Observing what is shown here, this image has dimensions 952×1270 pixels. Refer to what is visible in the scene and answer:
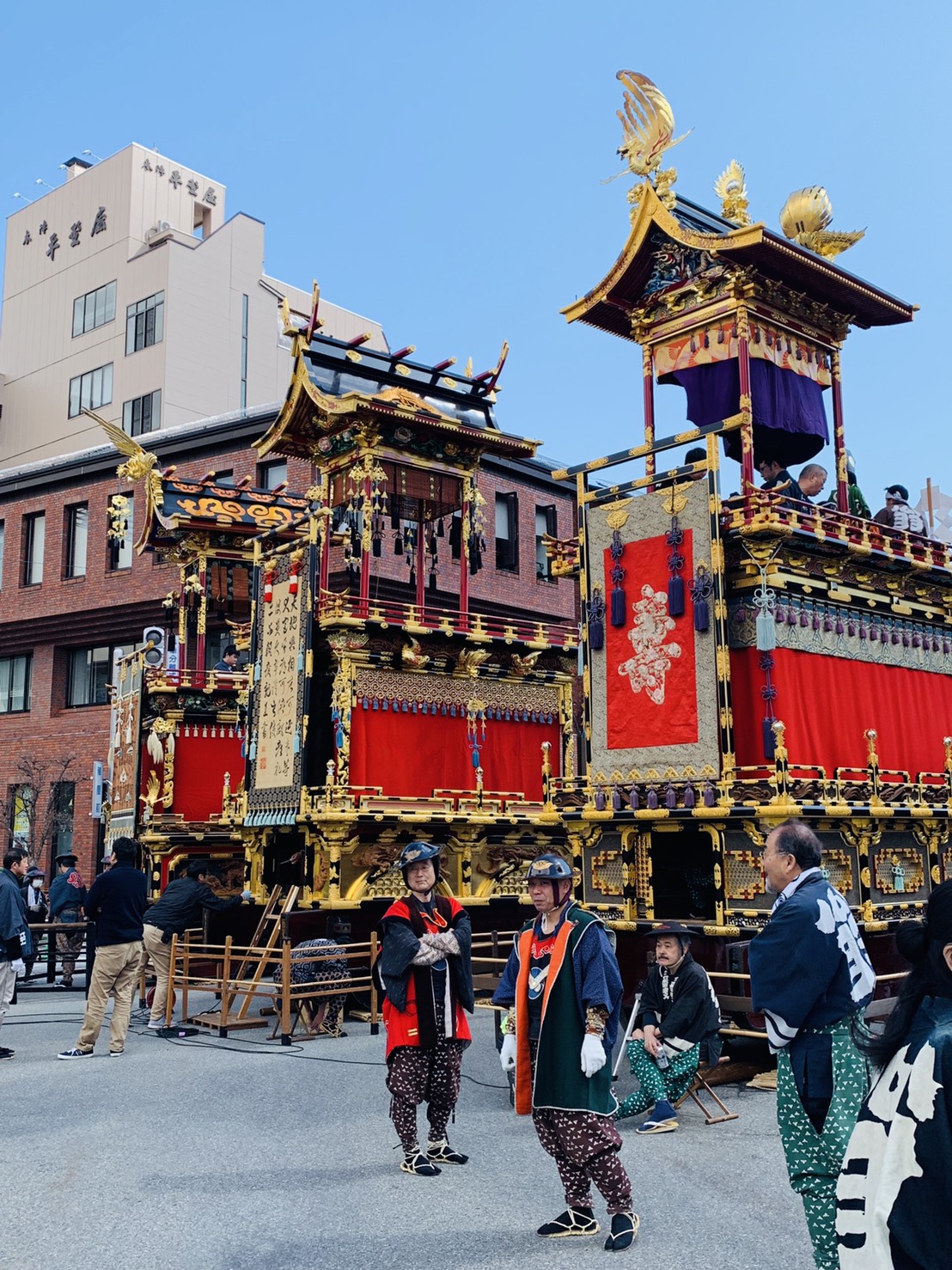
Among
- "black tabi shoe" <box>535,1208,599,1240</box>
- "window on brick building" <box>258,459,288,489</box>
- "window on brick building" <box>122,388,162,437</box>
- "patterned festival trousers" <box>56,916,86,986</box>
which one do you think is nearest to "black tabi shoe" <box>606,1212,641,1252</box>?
"black tabi shoe" <box>535,1208,599,1240</box>

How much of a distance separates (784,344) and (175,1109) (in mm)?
11888

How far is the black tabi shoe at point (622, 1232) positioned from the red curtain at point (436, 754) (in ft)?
40.2

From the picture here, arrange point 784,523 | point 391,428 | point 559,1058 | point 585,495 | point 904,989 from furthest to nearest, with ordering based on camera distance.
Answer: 1. point 391,428
2. point 585,495
3. point 784,523
4. point 559,1058
5. point 904,989

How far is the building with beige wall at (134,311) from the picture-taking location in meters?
38.5

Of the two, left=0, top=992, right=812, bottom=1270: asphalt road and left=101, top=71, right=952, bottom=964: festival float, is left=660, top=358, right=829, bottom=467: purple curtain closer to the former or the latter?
left=101, top=71, right=952, bottom=964: festival float

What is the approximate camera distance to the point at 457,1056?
8.09 m

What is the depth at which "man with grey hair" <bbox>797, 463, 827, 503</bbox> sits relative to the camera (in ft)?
51.7

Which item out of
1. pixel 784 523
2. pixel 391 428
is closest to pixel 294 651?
pixel 391 428

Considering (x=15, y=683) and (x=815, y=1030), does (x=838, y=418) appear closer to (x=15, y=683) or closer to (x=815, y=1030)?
(x=815, y=1030)

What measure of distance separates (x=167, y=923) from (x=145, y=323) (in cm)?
2820

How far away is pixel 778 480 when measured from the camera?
15805 mm

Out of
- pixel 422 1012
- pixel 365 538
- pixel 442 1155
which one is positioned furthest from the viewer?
pixel 365 538

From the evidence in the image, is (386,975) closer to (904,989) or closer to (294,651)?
(904,989)

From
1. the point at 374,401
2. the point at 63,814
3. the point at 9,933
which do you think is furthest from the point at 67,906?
the point at 63,814
